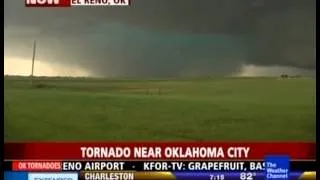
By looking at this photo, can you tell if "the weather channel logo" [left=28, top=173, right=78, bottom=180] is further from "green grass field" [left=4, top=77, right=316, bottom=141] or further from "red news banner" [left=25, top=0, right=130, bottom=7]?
"red news banner" [left=25, top=0, right=130, bottom=7]

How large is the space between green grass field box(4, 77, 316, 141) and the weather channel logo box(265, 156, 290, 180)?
12 centimetres

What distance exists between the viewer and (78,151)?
168 inches

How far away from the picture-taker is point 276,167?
4.26 m

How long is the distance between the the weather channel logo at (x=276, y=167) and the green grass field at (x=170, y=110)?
121 mm

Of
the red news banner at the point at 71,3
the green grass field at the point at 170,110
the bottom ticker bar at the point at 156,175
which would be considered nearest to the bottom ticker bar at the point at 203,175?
the bottom ticker bar at the point at 156,175

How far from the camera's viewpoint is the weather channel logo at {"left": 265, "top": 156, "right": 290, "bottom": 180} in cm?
424

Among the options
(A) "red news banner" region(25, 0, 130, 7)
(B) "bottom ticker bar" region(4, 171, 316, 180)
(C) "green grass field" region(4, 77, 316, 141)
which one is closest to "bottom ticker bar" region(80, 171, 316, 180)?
(B) "bottom ticker bar" region(4, 171, 316, 180)

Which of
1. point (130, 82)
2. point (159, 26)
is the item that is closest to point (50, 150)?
point (130, 82)

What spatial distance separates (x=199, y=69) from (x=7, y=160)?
129 cm

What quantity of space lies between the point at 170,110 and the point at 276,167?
0.73 metres

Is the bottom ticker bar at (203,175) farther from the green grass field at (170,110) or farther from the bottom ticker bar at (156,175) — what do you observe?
the green grass field at (170,110)

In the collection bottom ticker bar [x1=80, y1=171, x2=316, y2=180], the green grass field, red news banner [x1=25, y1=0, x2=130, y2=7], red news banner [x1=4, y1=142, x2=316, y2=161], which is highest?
red news banner [x1=25, y1=0, x2=130, y2=7]

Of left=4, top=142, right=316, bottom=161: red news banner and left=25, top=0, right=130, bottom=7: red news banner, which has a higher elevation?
left=25, top=0, right=130, bottom=7: red news banner

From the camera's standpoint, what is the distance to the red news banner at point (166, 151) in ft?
13.9
